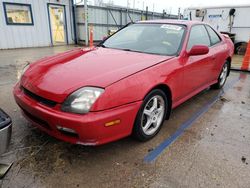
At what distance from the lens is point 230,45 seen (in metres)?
4.95

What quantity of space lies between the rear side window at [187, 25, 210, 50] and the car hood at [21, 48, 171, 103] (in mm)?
777

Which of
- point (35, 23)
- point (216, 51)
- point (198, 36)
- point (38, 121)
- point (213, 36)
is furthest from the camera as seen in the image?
point (35, 23)

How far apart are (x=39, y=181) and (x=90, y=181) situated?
0.48m

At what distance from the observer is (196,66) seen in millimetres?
3344

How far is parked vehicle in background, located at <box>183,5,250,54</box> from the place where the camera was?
33.1ft

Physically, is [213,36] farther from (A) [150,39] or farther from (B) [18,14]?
(B) [18,14]

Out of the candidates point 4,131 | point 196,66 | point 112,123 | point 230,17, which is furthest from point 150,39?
point 230,17

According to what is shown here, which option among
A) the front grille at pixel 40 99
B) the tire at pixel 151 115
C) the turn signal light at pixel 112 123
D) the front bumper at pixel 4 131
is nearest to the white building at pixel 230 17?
the tire at pixel 151 115

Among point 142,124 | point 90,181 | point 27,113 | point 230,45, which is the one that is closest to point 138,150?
point 142,124

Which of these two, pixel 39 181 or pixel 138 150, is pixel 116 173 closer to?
pixel 138 150

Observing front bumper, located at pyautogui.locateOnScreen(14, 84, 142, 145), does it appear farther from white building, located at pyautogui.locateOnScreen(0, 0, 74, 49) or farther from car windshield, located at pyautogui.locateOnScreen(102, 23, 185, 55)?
white building, located at pyautogui.locateOnScreen(0, 0, 74, 49)

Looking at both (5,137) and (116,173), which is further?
(116,173)

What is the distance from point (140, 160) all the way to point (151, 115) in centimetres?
60

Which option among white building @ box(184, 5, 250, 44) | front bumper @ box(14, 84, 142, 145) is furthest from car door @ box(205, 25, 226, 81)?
white building @ box(184, 5, 250, 44)
